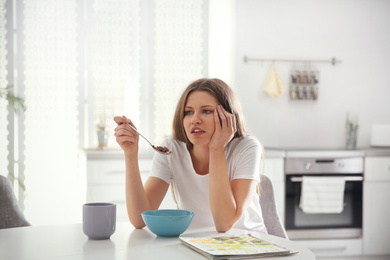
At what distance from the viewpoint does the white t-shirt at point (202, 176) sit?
176cm

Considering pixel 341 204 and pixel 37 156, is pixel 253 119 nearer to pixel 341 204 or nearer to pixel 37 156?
pixel 341 204

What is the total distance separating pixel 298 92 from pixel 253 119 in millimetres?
443

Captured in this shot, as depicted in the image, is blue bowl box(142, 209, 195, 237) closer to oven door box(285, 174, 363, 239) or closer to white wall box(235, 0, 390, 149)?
oven door box(285, 174, 363, 239)

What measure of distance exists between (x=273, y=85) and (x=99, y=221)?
9.64 ft

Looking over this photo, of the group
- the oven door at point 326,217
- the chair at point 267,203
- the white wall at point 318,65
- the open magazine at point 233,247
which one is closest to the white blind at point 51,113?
the white wall at point 318,65

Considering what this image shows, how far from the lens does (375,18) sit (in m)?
4.28

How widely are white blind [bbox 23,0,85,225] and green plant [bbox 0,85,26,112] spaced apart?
7 centimetres

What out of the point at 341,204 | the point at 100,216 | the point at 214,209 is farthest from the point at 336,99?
the point at 100,216

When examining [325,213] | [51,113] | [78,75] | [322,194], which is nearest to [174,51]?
[78,75]

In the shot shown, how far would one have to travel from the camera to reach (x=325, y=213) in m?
3.62

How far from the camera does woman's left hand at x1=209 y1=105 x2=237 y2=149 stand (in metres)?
1.69

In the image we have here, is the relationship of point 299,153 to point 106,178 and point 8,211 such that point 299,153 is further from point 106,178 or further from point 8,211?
point 8,211

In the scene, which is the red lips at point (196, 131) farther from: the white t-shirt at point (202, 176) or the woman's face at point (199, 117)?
the white t-shirt at point (202, 176)

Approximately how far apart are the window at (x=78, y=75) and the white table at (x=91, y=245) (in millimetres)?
2518
